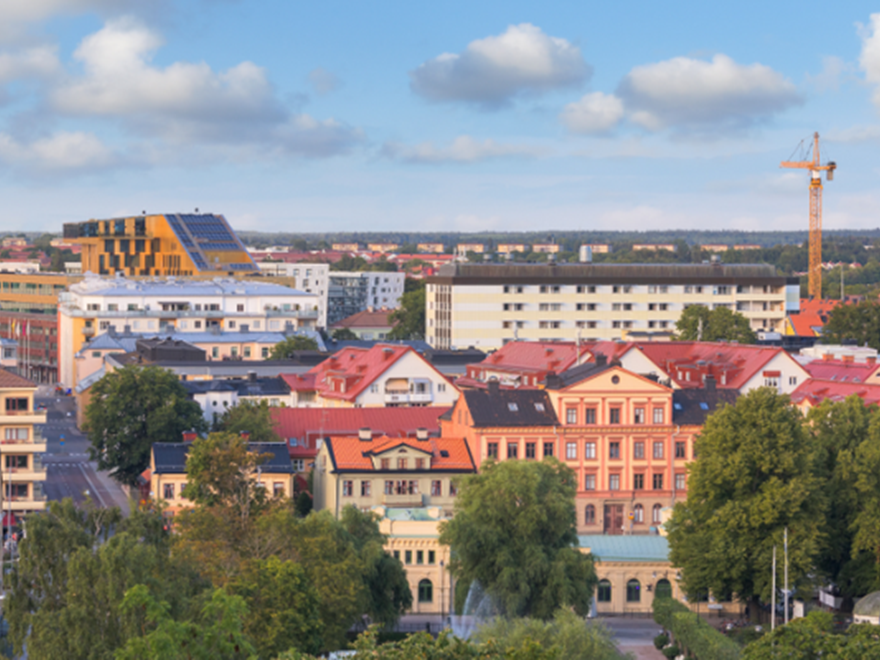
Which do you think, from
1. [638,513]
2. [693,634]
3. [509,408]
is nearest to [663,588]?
[693,634]

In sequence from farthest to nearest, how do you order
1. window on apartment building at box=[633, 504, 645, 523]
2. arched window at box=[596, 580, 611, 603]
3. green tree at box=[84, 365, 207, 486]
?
green tree at box=[84, 365, 207, 486], window on apartment building at box=[633, 504, 645, 523], arched window at box=[596, 580, 611, 603]

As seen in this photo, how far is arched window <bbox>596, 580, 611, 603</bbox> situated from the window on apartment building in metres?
18.0

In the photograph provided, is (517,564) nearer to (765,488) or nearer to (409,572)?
(409,572)

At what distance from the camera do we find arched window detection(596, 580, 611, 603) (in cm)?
8419

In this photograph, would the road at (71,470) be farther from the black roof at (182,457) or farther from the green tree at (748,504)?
the green tree at (748,504)

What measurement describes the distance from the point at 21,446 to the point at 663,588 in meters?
40.6

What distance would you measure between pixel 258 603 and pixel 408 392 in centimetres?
7079

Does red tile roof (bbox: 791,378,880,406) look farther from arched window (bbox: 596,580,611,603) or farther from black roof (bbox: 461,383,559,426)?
arched window (bbox: 596,580,611,603)

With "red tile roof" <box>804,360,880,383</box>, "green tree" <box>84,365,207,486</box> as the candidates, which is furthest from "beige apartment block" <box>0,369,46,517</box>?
"red tile roof" <box>804,360,880,383</box>

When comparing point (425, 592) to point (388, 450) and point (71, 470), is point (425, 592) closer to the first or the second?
point (388, 450)

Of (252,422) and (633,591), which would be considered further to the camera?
(252,422)

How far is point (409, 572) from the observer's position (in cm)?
8306

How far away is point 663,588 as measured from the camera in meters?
84.7

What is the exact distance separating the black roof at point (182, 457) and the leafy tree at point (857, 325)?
294 feet
